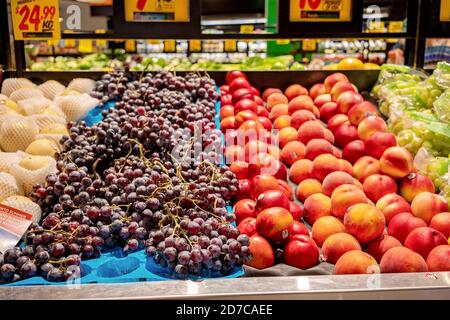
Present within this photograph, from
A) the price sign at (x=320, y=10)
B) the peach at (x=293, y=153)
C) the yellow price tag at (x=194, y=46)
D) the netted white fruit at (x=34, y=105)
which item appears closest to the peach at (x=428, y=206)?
the peach at (x=293, y=153)

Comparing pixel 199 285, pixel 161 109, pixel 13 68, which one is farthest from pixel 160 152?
pixel 13 68

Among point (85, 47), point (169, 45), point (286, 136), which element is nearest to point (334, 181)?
point (286, 136)

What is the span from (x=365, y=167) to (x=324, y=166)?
18 cm

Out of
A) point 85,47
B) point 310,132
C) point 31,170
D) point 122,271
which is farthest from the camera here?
point 85,47

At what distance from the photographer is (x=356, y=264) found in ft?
4.91

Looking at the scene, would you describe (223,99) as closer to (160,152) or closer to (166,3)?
(166,3)

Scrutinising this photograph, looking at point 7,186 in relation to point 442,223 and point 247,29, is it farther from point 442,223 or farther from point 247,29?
point 247,29

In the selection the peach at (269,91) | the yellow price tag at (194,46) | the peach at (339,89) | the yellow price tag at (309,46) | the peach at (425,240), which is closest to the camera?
the peach at (425,240)

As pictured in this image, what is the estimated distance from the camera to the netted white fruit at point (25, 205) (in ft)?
5.64

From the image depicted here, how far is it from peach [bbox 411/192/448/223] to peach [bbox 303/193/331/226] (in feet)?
1.05

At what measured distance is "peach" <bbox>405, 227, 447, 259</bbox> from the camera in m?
1.59

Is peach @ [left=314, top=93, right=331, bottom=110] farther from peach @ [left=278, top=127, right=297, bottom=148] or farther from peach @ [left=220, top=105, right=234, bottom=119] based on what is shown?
peach @ [left=220, top=105, right=234, bottom=119]

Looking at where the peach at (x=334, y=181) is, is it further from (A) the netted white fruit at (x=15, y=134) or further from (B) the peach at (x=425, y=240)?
(A) the netted white fruit at (x=15, y=134)

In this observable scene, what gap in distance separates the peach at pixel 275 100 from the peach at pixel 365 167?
29.8 inches
